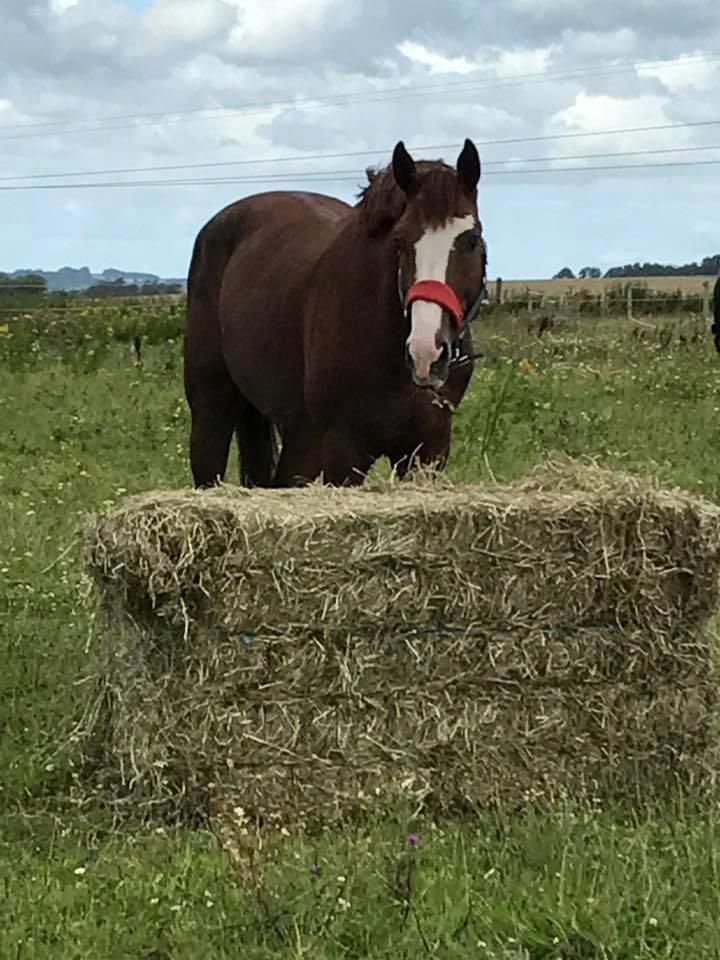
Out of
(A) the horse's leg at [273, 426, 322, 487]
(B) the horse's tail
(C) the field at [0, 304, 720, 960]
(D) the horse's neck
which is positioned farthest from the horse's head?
(B) the horse's tail

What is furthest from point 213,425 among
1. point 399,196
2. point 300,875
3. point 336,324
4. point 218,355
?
point 300,875

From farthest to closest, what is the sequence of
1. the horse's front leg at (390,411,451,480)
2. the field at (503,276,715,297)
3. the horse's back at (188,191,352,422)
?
1. the field at (503,276,715,297)
2. the horse's back at (188,191,352,422)
3. the horse's front leg at (390,411,451,480)

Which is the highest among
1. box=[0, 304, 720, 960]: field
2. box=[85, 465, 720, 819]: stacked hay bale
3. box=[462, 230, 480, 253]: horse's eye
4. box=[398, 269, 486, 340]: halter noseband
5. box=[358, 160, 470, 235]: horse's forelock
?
box=[358, 160, 470, 235]: horse's forelock

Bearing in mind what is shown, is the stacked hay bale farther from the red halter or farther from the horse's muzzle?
the red halter

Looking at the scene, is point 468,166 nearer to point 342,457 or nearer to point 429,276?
point 429,276

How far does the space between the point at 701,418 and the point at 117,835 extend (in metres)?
8.46

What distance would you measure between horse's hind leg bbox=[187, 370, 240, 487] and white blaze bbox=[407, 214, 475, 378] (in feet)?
8.66

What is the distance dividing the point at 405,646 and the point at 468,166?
1817 millimetres

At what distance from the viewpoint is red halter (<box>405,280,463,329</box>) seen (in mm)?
4398

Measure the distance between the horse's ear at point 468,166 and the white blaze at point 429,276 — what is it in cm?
18

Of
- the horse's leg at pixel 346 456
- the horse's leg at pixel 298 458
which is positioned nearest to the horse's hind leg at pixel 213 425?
the horse's leg at pixel 298 458

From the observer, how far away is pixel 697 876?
10.1 ft

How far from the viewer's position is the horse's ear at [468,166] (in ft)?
15.3

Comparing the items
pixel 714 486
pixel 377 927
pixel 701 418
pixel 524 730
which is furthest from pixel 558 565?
pixel 701 418
